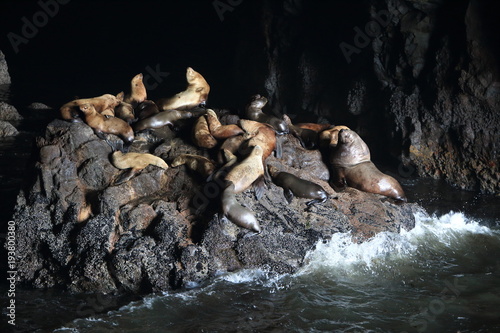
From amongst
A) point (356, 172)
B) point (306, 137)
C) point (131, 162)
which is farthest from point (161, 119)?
point (356, 172)

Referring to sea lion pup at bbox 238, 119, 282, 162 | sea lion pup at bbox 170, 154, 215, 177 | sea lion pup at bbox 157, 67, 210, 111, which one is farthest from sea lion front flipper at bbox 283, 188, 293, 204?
sea lion pup at bbox 157, 67, 210, 111

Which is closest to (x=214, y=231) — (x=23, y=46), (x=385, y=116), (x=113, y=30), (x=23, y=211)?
(x=23, y=211)

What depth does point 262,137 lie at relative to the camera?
593 cm

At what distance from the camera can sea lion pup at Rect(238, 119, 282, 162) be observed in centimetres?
579

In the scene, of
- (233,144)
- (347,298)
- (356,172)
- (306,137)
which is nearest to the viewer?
(347,298)

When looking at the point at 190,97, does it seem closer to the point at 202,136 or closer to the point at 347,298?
the point at 202,136

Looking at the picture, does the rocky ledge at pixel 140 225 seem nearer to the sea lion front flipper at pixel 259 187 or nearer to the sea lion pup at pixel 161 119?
the sea lion front flipper at pixel 259 187

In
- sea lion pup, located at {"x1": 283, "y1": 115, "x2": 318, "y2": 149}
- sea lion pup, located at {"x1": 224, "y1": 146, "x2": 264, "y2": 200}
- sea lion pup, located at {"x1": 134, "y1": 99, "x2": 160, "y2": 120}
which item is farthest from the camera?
sea lion pup, located at {"x1": 283, "y1": 115, "x2": 318, "y2": 149}

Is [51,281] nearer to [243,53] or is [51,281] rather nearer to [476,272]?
[476,272]

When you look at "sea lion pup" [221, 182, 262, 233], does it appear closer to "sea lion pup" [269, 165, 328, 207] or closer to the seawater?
the seawater

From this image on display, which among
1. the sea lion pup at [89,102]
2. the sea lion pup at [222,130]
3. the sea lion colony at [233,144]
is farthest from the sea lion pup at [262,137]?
the sea lion pup at [89,102]

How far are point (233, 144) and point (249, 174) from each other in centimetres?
80

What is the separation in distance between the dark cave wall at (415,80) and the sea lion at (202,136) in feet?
16.6

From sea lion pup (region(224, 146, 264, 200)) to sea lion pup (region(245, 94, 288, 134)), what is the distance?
1.34 m
